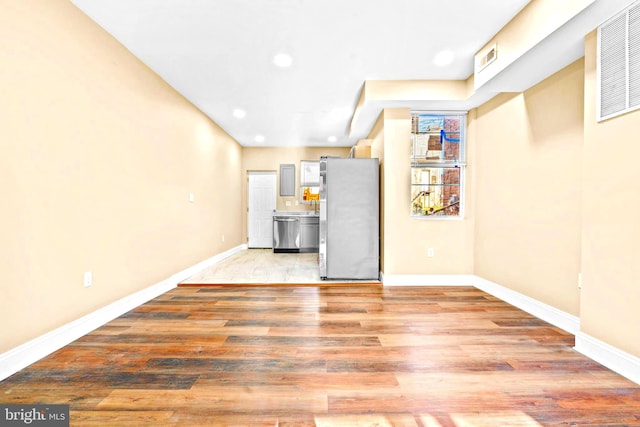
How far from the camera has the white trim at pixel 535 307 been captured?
2393mm

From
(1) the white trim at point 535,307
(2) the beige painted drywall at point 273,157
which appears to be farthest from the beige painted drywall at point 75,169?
(1) the white trim at point 535,307

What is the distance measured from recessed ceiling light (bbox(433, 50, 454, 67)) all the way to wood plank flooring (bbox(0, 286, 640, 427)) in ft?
8.53

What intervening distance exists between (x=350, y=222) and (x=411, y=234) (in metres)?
0.84

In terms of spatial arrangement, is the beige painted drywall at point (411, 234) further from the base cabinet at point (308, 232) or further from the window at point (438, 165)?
the base cabinet at point (308, 232)

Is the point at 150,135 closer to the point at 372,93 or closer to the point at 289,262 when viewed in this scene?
the point at 372,93

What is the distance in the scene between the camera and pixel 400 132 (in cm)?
379

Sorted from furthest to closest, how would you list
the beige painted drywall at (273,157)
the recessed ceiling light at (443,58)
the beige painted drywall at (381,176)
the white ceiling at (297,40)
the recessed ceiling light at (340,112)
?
the beige painted drywall at (273,157) < the recessed ceiling light at (340,112) < the beige painted drywall at (381,176) < the recessed ceiling light at (443,58) < the white ceiling at (297,40)

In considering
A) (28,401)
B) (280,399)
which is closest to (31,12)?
(28,401)

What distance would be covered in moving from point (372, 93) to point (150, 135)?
8.65 feet

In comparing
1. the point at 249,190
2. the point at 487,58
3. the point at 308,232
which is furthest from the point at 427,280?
the point at 249,190

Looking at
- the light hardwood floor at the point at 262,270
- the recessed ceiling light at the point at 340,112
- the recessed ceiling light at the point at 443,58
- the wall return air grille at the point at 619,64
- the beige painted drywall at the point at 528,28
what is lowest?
the light hardwood floor at the point at 262,270

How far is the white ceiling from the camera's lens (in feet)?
7.21

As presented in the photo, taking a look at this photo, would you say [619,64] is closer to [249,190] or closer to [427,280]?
[427,280]

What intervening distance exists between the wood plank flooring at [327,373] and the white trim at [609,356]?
65 mm
